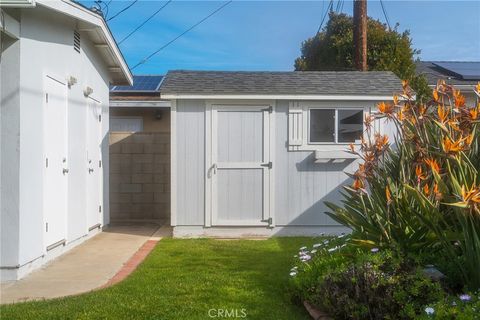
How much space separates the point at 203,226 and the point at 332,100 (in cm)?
308

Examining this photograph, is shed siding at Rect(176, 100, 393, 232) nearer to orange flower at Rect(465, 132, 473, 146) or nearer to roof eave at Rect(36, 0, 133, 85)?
roof eave at Rect(36, 0, 133, 85)

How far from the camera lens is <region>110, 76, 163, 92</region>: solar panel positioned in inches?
653

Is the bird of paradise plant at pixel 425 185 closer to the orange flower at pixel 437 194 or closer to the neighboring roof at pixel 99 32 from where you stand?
the orange flower at pixel 437 194

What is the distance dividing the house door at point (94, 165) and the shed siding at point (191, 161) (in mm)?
1480

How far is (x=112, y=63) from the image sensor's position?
10.5 metres

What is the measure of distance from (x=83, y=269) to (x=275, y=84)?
180 inches

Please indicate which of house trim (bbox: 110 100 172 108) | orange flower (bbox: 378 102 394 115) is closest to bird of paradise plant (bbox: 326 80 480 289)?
orange flower (bbox: 378 102 394 115)

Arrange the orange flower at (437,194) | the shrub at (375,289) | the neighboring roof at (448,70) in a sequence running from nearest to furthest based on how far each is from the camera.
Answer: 1. the shrub at (375,289)
2. the orange flower at (437,194)
3. the neighboring roof at (448,70)

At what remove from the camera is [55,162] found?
7172 millimetres

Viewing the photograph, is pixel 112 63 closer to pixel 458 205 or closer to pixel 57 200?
pixel 57 200

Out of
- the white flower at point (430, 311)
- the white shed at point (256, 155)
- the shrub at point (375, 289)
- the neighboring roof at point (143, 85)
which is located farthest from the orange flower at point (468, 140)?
the neighboring roof at point (143, 85)

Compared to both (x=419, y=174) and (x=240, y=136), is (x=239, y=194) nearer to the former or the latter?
(x=240, y=136)

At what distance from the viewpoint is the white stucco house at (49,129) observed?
5887 mm

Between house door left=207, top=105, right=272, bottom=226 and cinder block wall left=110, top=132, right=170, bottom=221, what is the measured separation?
8.59 feet
